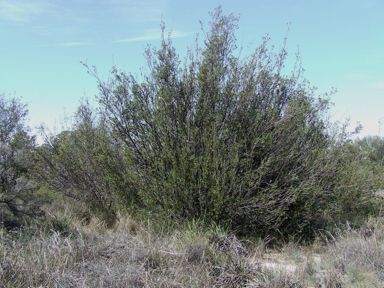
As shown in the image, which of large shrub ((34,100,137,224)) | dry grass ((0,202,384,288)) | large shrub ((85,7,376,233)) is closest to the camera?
dry grass ((0,202,384,288))

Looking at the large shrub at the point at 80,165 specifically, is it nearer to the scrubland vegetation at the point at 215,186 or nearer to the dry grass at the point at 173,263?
the scrubland vegetation at the point at 215,186

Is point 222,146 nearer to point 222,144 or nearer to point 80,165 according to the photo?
point 222,144

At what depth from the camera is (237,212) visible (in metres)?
5.55

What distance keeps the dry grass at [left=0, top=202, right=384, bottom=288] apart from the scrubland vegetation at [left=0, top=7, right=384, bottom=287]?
24mm

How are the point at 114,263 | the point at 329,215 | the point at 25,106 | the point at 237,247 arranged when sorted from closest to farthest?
the point at 114,263 → the point at 237,247 → the point at 329,215 → the point at 25,106

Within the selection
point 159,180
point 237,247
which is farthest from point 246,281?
point 159,180

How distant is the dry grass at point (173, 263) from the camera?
3766mm

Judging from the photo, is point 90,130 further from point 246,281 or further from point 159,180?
point 246,281

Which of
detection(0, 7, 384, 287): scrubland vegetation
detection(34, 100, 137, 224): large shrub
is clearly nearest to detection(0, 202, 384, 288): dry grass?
detection(0, 7, 384, 287): scrubland vegetation

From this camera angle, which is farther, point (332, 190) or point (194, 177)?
point (332, 190)

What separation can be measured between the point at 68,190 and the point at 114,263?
435 cm

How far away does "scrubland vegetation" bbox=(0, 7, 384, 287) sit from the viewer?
440 centimetres

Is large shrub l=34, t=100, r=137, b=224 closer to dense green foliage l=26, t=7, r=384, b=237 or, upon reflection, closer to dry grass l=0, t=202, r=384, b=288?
dense green foliage l=26, t=7, r=384, b=237

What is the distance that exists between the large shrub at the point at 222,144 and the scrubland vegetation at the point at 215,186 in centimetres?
3
